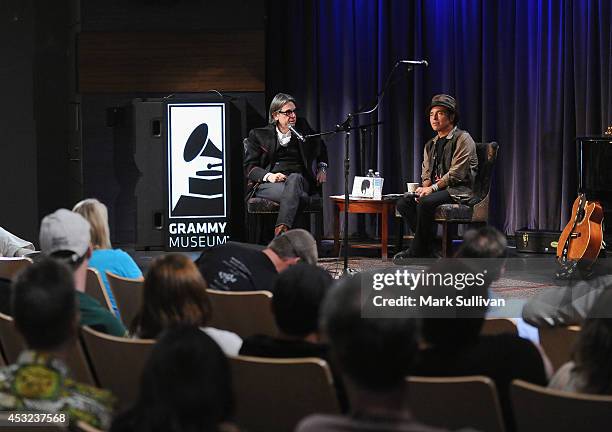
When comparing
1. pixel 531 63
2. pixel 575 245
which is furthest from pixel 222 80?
pixel 575 245

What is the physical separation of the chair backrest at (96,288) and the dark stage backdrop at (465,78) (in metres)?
4.99

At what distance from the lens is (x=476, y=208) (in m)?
6.91

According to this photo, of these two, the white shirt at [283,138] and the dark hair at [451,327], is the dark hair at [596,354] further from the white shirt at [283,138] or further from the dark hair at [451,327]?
the white shirt at [283,138]

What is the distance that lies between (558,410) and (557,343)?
88cm

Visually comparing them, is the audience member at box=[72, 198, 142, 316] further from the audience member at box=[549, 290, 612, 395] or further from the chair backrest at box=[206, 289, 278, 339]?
the audience member at box=[549, 290, 612, 395]

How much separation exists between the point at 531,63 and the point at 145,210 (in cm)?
349

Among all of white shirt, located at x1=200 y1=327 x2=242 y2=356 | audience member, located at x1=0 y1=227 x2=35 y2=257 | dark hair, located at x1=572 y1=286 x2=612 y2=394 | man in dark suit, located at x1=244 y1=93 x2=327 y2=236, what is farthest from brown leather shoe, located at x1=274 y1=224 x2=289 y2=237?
dark hair, located at x1=572 y1=286 x2=612 y2=394

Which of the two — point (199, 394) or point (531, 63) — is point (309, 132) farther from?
point (199, 394)

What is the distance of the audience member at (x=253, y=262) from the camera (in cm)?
368

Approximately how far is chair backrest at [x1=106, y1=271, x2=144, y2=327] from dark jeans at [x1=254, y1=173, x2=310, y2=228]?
3.33 metres

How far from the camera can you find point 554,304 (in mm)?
2867

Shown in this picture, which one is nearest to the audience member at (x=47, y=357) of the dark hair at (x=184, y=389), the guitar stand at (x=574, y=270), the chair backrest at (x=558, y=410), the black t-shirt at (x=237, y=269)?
the dark hair at (x=184, y=389)

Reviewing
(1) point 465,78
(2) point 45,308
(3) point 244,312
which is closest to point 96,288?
(3) point 244,312

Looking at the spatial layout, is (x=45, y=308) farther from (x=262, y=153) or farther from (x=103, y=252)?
(x=262, y=153)
